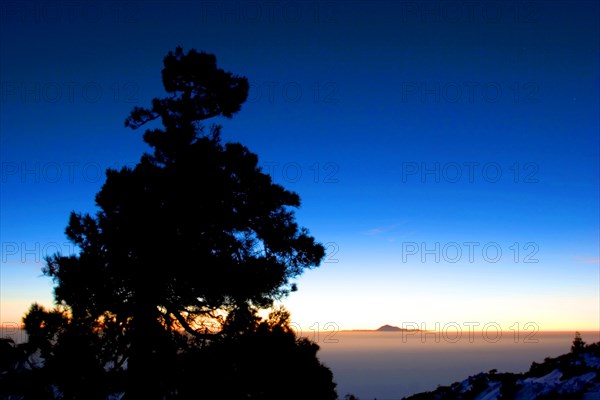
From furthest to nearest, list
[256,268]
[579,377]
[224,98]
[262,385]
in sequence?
Result: [224,98] < [256,268] < [262,385] < [579,377]

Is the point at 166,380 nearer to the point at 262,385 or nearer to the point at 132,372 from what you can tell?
the point at 132,372

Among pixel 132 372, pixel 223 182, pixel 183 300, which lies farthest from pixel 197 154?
pixel 132 372

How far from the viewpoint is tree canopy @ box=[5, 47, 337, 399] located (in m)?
10.9

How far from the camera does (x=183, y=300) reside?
11.9 metres

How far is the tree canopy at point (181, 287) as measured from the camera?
10930mm

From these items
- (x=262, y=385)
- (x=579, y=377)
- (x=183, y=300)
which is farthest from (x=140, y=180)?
(x=579, y=377)

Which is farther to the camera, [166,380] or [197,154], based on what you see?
[197,154]

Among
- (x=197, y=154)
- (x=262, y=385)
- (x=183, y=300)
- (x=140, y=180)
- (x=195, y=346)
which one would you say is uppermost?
(x=197, y=154)

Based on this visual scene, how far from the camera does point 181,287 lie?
11.7m

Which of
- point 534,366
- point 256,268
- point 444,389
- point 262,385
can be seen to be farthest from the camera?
point 256,268

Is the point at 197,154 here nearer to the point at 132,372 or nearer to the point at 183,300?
the point at 183,300

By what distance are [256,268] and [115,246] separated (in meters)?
3.90

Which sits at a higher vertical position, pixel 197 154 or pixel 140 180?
pixel 197 154

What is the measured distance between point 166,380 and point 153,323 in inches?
61.0
